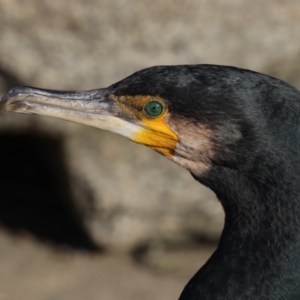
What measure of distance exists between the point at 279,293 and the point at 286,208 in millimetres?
296

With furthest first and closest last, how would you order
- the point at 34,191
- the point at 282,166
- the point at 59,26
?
the point at 34,191 → the point at 59,26 → the point at 282,166

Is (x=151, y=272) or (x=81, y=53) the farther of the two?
(x=151, y=272)

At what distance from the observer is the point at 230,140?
3201 mm

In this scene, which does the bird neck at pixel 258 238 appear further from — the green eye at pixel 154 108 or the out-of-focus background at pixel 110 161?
the out-of-focus background at pixel 110 161

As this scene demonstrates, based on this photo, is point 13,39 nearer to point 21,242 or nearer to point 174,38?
point 174,38

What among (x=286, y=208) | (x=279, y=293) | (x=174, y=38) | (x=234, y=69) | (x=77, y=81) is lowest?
(x=279, y=293)

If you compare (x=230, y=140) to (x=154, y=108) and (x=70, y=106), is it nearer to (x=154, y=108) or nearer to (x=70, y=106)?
(x=154, y=108)

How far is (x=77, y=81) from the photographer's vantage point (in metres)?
5.91

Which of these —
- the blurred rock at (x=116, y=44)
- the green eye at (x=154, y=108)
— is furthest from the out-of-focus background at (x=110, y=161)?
the green eye at (x=154, y=108)

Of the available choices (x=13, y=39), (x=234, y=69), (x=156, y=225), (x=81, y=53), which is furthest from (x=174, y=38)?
(x=234, y=69)

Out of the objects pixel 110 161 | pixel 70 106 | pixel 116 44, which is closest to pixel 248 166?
pixel 70 106

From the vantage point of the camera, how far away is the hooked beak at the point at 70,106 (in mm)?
3436

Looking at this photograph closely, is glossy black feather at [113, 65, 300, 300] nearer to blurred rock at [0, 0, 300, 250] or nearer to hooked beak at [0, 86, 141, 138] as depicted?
hooked beak at [0, 86, 141, 138]

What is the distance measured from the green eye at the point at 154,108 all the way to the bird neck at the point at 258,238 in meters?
0.28
